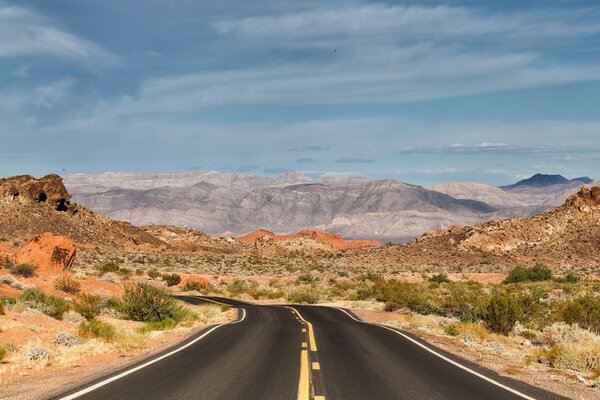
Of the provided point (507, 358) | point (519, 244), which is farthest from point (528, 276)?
point (507, 358)

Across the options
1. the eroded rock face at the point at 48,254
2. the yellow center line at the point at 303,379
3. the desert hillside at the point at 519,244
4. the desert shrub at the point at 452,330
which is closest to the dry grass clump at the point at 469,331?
the desert shrub at the point at 452,330

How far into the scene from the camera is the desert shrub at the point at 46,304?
23.5 m

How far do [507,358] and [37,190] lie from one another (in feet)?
304

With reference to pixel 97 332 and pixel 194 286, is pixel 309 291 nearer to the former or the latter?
pixel 194 286

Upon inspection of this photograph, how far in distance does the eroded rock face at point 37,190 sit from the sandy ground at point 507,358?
8139 centimetres

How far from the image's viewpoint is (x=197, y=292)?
53625 mm

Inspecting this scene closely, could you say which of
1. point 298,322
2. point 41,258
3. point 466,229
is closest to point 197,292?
point 41,258

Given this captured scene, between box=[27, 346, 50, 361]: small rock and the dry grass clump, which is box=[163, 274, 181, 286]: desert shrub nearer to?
the dry grass clump

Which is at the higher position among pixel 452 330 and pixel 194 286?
pixel 452 330

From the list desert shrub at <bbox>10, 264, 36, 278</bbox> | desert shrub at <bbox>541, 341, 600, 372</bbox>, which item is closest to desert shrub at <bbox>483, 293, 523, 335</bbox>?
desert shrub at <bbox>541, 341, 600, 372</bbox>

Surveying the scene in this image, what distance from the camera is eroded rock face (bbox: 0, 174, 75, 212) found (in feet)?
298

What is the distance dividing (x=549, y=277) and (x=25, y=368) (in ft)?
200

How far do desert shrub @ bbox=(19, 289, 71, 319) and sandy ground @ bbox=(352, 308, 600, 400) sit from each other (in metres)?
15.9

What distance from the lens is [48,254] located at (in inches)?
1614
